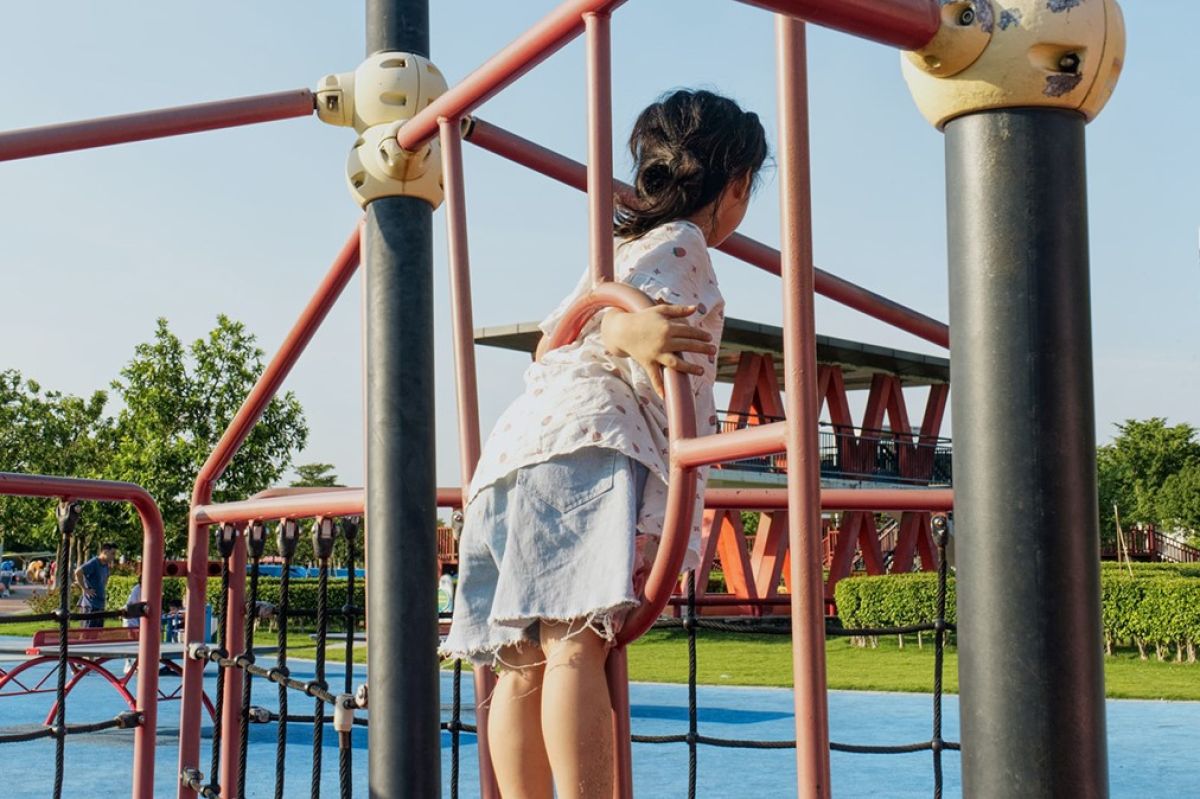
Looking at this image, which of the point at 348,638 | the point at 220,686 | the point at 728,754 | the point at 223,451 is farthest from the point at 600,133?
the point at 728,754

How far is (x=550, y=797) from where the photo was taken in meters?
1.40

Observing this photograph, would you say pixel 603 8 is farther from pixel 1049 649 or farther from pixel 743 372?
pixel 743 372

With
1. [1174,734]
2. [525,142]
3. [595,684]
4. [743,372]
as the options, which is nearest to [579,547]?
[595,684]

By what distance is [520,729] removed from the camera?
1.40 m

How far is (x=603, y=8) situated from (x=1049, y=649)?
742 mm

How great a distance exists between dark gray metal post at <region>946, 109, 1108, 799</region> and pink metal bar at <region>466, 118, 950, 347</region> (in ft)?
2.61

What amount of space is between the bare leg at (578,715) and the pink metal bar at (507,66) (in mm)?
583

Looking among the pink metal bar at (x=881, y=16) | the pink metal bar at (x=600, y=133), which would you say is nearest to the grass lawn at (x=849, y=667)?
the pink metal bar at (x=600, y=133)

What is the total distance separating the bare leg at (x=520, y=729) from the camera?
1385 mm

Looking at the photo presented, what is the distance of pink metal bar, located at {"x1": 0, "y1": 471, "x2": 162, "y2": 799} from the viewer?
240cm

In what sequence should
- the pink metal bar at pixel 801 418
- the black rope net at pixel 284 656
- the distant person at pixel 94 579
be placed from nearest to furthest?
the pink metal bar at pixel 801 418, the black rope net at pixel 284 656, the distant person at pixel 94 579

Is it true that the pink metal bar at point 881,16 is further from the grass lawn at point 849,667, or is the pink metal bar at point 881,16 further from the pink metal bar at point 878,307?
the grass lawn at point 849,667

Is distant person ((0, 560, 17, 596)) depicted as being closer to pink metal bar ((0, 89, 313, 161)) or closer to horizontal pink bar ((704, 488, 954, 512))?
pink metal bar ((0, 89, 313, 161))

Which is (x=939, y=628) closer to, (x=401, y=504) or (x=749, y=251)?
(x=749, y=251)
